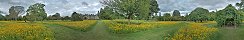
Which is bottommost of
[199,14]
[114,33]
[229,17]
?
[114,33]

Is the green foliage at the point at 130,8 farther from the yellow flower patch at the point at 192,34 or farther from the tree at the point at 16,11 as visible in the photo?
the tree at the point at 16,11

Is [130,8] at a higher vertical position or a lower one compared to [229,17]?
higher

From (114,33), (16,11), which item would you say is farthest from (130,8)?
(16,11)

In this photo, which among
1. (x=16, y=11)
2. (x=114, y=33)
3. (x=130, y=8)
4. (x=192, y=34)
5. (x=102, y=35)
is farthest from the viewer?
(x=16, y=11)

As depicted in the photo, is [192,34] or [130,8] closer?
[192,34]

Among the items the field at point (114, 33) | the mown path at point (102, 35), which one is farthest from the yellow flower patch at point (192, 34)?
the mown path at point (102, 35)

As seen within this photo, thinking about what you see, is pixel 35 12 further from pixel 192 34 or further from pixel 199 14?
pixel 192 34

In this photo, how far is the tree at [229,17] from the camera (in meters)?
50.5

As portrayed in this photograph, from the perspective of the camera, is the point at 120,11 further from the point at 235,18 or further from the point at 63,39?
the point at 63,39

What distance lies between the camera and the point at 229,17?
168ft

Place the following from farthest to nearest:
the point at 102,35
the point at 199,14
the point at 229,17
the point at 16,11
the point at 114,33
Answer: the point at 16,11, the point at 199,14, the point at 229,17, the point at 114,33, the point at 102,35

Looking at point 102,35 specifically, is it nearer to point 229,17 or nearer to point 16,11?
point 229,17

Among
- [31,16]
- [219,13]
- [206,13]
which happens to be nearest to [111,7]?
[219,13]

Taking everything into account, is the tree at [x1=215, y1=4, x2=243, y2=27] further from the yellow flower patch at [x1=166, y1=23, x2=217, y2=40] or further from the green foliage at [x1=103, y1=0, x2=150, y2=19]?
the yellow flower patch at [x1=166, y1=23, x2=217, y2=40]
